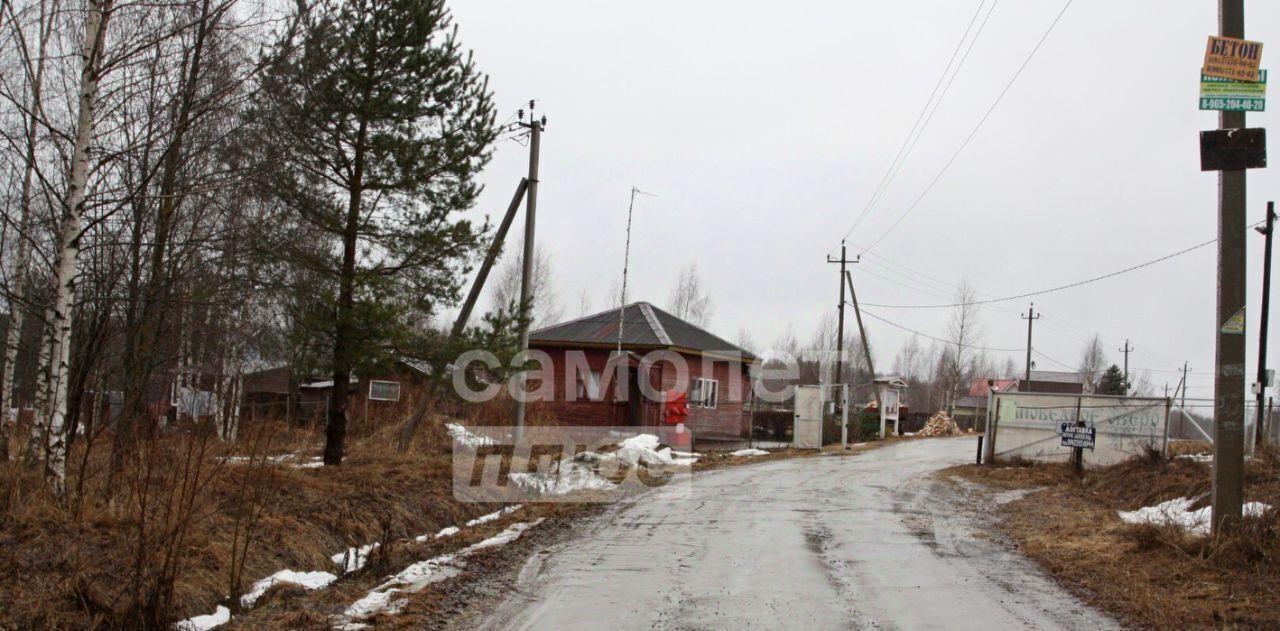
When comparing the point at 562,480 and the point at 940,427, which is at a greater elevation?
the point at 940,427

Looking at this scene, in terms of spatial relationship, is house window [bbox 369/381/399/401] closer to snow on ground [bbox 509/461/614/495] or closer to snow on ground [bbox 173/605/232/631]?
snow on ground [bbox 509/461/614/495]

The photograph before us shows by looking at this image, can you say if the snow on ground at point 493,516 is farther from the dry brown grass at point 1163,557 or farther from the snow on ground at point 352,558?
the dry brown grass at point 1163,557

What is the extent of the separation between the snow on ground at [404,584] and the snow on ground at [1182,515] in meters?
7.28

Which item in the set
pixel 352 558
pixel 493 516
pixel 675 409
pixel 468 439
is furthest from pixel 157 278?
pixel 675 409

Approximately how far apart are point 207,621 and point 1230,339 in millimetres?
9203

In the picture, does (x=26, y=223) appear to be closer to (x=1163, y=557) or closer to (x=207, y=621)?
(x=207, y=621)

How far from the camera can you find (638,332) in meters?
33.4

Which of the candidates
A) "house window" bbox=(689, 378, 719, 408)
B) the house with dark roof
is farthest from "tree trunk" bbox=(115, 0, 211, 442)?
"house window" bbox=(689, 378, 719, 408)

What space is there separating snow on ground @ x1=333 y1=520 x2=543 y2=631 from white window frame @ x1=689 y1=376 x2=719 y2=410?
22.4 m

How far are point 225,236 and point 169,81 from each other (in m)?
1.87

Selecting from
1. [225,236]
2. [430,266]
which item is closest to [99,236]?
[225,236]

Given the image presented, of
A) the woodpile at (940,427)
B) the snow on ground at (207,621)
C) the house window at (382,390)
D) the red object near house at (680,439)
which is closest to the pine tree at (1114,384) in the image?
the woodpile at (940,427)

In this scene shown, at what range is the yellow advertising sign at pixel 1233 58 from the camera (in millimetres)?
8875

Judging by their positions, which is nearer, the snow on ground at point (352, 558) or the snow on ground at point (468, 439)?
the snow on ground at point (352, 558)
